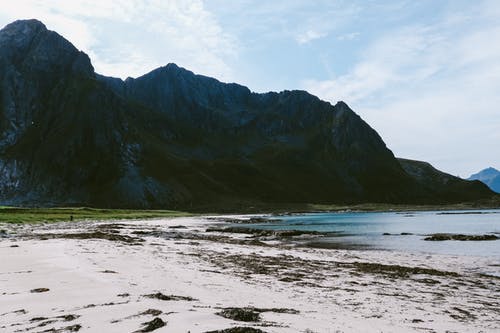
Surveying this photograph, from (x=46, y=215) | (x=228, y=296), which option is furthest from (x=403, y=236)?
(x=46, y=215)

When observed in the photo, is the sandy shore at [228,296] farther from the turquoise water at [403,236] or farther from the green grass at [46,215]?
the green grass at [46,215]

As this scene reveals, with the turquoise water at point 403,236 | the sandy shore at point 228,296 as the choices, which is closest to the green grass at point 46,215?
the turquoise water at point 403,236

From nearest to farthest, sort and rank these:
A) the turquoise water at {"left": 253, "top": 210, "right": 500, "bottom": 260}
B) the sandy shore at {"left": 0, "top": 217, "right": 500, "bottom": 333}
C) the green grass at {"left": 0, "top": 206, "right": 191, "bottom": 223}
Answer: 1. the sandy shore at {"left": 0, "top": 217, "right": 500, "bottom": 333}
2. the turquoise water at {"left": 253, "top": 210, "right": 500, "bottom": 260}
3. the green grass at {"left": 0, "top": 206, "right": 191, "bottom": 223}

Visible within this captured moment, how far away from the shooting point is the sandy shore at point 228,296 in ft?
29.9

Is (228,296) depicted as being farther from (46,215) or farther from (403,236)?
(46,215)

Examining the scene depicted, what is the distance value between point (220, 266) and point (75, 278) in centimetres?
891

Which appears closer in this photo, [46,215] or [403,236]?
[403,236]

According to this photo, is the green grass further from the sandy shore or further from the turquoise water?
the sandy shore

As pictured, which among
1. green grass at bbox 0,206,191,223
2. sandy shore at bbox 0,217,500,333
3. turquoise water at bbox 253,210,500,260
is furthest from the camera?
green grass at bbox 0,206,191,223

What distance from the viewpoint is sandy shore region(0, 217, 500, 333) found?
9.11m

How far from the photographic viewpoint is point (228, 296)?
12.6m

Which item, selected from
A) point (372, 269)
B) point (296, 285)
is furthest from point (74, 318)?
point (372, 269)

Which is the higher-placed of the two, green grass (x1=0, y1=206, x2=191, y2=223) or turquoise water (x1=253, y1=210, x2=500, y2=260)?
green grass (x1=0, y1=206, x2=191, y2=223)

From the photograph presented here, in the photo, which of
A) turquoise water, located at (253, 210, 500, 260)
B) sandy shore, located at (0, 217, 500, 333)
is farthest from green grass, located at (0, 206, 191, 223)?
sandy shore, located at (0, 217, 500, 333)
